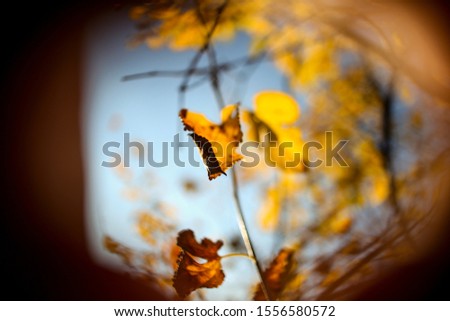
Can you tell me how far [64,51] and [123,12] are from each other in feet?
0.72

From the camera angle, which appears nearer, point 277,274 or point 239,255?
point 239,255

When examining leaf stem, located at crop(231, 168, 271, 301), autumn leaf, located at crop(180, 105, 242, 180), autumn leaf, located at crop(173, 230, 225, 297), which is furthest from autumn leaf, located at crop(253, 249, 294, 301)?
autumn leaf, located at crop(180, 105, 242, 180)

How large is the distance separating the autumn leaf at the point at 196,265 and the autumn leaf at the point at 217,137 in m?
0.19

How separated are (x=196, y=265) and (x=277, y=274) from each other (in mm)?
263

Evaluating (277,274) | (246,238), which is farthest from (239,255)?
(277,274)

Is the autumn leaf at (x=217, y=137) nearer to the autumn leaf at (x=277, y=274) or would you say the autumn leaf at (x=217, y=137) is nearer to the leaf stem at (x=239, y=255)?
the leaf stem at (x=239, y=255)

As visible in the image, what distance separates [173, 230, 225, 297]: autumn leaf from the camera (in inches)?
34.5

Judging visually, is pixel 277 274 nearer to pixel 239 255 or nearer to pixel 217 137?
pixel 239 255

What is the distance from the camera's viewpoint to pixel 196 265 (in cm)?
88

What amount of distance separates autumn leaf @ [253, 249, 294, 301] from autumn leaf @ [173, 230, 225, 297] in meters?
0.13

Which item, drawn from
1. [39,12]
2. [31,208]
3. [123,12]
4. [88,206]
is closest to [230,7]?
[123,12]

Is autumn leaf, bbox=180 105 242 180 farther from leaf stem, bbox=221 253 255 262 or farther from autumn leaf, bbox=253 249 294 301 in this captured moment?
autumn leaf, bbox=253 249 294 301

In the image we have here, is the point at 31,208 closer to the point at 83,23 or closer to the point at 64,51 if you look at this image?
the point at 64,51

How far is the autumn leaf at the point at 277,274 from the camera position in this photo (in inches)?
37.2
